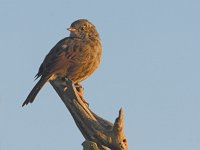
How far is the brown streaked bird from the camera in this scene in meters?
10.2

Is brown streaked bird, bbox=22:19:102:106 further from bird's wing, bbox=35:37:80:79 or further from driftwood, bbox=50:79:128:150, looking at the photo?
driftwood, bbox=50:79:128:150

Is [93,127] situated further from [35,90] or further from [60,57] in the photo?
[60,57]

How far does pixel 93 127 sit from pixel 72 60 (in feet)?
8.68

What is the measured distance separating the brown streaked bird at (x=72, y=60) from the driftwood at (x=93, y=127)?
1457 mm

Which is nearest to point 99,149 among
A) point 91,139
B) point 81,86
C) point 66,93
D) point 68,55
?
point 91,139

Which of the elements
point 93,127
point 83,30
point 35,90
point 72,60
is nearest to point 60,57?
point 72,60

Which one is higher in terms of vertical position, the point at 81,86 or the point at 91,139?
the point at 81,86

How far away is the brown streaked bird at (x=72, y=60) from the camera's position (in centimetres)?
1024

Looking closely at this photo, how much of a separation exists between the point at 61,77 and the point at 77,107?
Answer: 6.41 feet

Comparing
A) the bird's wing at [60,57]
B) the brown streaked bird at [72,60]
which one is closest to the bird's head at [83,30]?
the brown streaked bird at [72,60]

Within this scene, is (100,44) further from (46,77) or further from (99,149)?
(99,149)

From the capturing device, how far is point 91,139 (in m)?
8.30

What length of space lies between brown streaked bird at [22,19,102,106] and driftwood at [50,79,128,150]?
1.46 m

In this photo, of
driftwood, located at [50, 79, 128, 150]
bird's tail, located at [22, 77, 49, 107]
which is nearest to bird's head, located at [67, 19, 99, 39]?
bird's tail, located at [22, 77, 49, 107]
